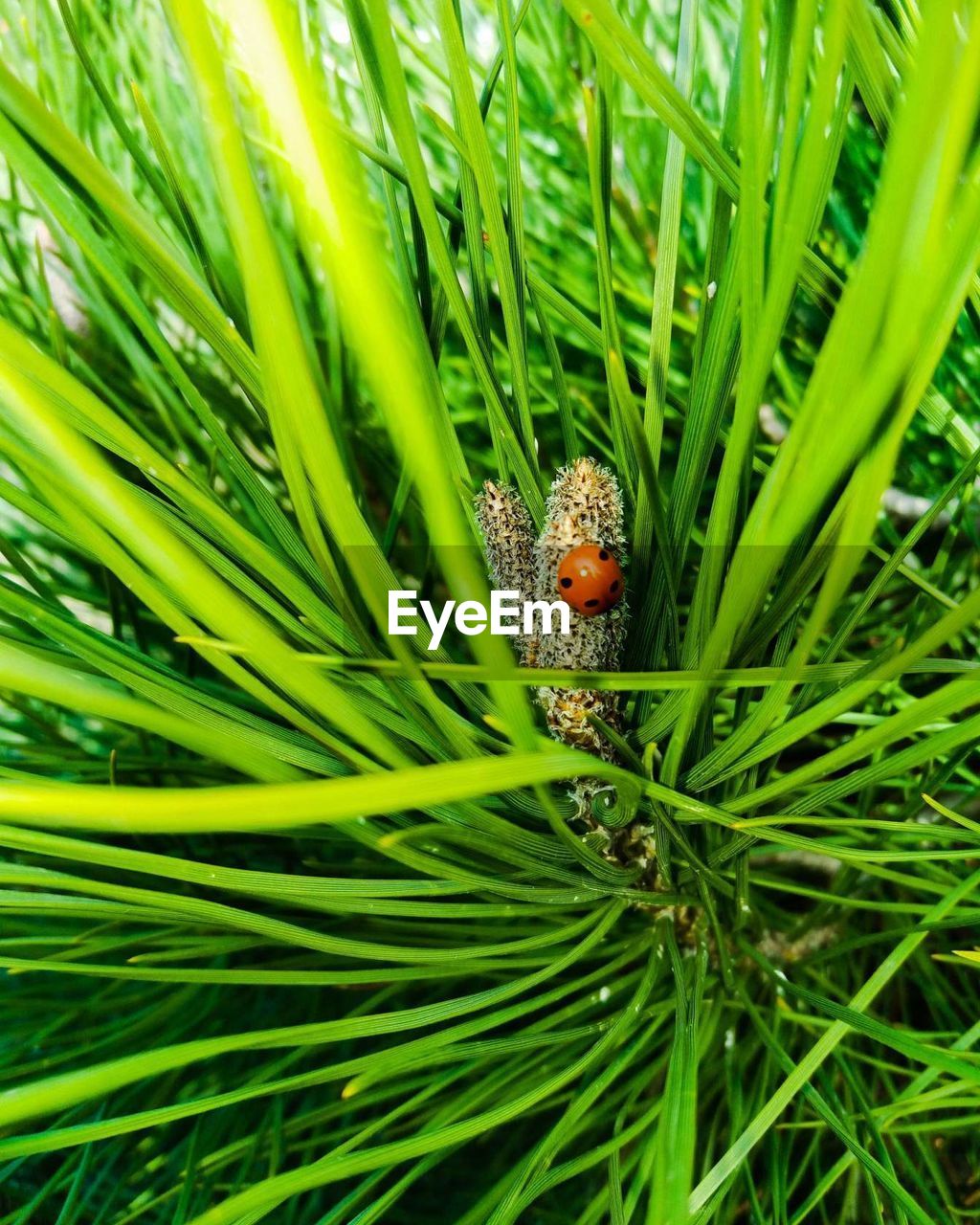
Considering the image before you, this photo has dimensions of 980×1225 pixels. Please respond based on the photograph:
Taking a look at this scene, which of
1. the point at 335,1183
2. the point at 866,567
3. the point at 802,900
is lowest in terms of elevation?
the point at 335,1183

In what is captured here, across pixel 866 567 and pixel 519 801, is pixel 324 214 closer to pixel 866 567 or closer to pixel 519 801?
pixel 519 801

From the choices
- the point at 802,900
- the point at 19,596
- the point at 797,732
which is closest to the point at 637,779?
the point at 797,732

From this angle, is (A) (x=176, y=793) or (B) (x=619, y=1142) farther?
(B) (x=619, y=1142)

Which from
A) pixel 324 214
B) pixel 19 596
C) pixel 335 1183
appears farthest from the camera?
pixel 335 1183

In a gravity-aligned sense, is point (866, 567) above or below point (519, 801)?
above
